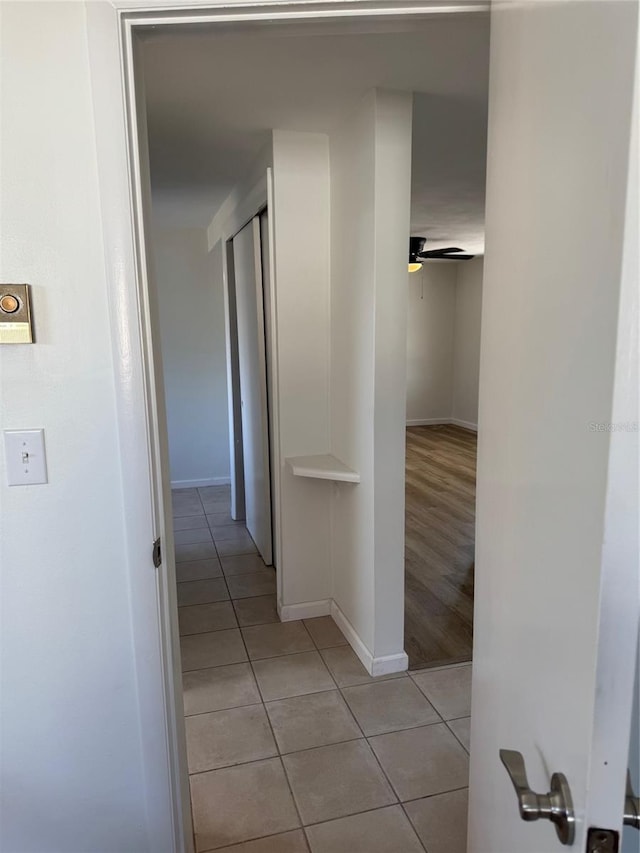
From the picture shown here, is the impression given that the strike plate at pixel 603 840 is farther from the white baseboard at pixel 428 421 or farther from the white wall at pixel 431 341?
the white baseboard at pixel 428 421

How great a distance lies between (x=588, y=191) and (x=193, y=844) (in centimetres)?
185

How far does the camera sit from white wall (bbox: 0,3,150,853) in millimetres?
1100

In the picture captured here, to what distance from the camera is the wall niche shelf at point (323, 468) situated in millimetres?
2420

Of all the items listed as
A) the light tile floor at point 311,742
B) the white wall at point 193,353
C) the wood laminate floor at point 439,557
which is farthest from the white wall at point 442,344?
the light tile floor at point 311,742

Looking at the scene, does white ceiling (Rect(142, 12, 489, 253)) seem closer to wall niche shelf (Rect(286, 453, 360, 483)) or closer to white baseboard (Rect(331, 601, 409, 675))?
wall niche shelf (Rect(286, 453, 360, 483))

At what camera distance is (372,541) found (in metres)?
2.29

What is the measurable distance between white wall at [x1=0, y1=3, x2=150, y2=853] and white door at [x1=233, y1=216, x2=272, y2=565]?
6.77 feet

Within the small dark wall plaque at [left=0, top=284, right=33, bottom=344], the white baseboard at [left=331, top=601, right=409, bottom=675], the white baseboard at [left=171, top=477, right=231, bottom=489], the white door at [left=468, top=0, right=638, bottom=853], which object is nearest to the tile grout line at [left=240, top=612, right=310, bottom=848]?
the white baseboard at [left=331, top=601, right=409, bottom=675]

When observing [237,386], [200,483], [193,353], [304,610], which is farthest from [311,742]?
[193,353]

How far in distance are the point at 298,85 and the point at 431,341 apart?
250 inches

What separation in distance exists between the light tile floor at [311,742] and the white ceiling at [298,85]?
6.86 ft

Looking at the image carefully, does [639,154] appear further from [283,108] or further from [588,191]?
[283,108]

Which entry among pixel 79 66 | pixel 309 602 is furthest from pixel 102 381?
pixel 309 602

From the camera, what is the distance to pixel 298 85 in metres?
1.96
